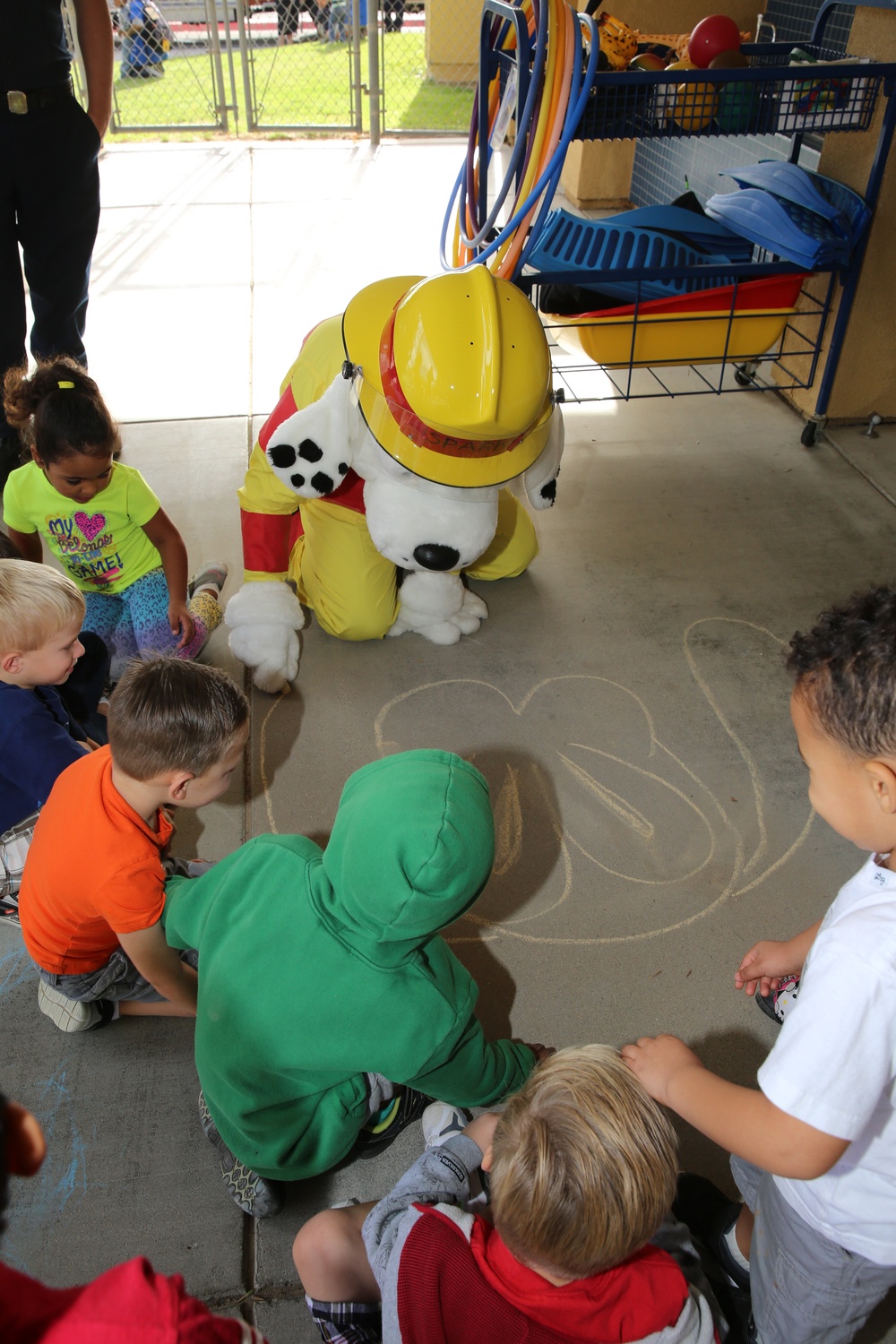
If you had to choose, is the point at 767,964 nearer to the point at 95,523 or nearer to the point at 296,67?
the point at 95,523

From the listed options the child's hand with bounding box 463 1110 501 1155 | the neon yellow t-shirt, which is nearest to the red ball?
the neon yellow t-shirt

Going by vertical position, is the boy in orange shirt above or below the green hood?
below

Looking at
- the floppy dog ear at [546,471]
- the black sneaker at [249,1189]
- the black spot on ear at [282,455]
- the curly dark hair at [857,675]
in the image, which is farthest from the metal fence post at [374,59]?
the black sneaker at [249,1189]

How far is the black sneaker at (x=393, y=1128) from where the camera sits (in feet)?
5.04

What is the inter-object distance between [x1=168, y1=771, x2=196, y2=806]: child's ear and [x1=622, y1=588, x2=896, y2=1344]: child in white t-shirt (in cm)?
75

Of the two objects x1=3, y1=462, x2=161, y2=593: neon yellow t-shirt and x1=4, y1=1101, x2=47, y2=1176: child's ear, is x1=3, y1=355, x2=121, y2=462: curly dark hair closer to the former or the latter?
x1=3, y1=462, x2=161, y2=593: neon yellow t-shirt

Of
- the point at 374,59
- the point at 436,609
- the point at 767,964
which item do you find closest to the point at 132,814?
the point at 767,964

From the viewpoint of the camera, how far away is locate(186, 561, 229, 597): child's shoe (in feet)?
9.00

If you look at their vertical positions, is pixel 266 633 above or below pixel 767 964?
below

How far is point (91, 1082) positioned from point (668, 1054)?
1.03 metres

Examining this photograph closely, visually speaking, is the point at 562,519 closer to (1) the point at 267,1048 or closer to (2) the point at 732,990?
(2) the point at 732,990

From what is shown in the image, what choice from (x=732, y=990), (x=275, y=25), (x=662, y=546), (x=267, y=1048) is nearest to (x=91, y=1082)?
(x=267, y=1048)

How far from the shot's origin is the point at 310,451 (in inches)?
90.1

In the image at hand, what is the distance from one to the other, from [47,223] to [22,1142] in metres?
3.18
